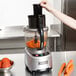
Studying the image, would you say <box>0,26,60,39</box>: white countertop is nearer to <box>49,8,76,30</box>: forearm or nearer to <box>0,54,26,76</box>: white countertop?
<box>0,54,26,76</box>: white countertop

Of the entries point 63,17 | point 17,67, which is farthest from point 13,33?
point 63,17

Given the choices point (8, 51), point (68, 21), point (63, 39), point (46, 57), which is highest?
point (68, 21)

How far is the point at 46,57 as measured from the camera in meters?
0.85

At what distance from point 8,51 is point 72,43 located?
0.70m

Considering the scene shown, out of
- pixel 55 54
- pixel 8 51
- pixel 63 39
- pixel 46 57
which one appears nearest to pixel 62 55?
pixel 55 54

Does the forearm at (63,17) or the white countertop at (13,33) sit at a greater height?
the forearm at (63,17)

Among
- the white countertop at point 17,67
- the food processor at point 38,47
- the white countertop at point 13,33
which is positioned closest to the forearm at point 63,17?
the food processor at point 38,47

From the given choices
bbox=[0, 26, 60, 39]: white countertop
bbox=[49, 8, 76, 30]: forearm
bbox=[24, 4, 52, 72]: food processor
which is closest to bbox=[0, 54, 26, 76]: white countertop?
bbox=[24, 4, 52, 72]: food processor

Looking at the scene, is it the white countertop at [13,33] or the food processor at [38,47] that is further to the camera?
the white countertop at [13,33]

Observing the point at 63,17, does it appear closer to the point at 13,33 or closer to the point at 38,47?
the point at 38,47

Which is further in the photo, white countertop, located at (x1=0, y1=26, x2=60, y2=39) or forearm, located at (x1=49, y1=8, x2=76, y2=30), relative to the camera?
white countertop, located at (x1=0, y1=26, x2=60, y2=39)

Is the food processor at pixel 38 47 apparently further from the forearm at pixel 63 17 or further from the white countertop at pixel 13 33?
the white countertop at pixel 13 33

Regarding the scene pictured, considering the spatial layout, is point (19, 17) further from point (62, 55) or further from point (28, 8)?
point (62, 55)

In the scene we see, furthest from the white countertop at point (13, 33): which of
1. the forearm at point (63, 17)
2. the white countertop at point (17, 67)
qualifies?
the forearm at point (63, 17)
